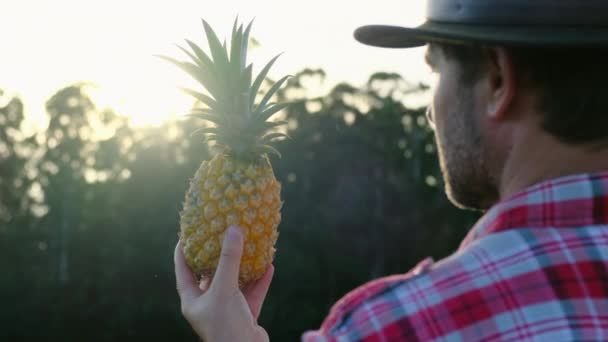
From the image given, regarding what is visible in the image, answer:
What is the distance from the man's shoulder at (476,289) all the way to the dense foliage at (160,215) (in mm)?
45163

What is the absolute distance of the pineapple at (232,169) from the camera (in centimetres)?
390

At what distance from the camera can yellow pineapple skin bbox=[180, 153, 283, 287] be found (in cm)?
386

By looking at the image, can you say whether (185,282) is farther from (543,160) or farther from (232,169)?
(543,160)

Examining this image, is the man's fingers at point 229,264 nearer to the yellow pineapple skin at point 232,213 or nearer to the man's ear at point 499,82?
the yellow pineapple skin at point 232,213

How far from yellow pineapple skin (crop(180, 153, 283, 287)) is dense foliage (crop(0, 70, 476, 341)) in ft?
141

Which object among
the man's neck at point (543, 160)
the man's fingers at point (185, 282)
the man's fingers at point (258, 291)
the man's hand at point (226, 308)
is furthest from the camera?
the man's fingers at point (258, 291)

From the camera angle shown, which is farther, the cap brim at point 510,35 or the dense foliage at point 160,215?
the dense foliage at point 160,215

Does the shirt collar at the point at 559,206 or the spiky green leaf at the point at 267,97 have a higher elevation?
the spiky green leaf at the point at 267,97

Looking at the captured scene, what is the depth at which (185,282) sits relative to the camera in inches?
134

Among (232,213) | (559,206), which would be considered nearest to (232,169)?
(232,213)

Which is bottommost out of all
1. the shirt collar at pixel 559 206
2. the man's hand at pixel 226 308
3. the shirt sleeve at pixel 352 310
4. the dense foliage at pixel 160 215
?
the dense foliage at pixel 160 215

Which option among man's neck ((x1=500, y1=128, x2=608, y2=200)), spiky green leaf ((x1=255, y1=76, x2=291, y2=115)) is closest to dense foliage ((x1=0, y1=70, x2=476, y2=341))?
spiky green leaf ((x1=255, y1=76, x2=291, y2=115))

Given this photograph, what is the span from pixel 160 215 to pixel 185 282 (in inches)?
1830

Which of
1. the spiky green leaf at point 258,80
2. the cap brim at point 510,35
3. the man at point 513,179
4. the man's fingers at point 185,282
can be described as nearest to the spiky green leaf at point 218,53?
the spiky green leaf at point 258,80
